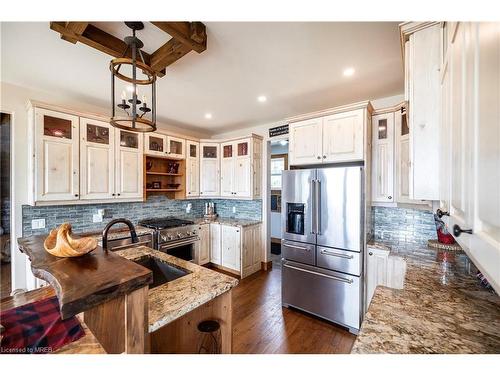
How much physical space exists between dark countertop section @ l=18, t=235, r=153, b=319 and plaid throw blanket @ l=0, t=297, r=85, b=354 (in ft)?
0.68

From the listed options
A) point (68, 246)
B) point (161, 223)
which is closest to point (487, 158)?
point (68, 246)

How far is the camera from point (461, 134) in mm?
690

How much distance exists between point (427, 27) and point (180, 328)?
212 centimetres

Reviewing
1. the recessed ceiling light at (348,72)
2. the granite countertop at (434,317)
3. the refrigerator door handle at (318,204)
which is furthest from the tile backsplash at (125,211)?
the granite countertop at (434,317)

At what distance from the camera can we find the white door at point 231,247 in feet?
11.3

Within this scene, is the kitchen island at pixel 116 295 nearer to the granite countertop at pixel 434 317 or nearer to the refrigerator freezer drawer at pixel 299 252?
the granite countertop at pixel 434 317

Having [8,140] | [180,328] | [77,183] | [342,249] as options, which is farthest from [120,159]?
[342,249]

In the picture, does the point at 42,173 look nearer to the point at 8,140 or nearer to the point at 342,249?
the point at 8,140

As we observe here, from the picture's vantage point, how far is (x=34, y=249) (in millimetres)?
881

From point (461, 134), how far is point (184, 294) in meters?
1.26

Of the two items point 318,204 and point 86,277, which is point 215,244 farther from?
point 86,277

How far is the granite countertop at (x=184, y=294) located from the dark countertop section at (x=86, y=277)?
0.26 metres

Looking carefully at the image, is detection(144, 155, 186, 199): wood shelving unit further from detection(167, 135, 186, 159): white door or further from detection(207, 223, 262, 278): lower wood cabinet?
detection(207, 223, 262, 278): lower wood cabinet

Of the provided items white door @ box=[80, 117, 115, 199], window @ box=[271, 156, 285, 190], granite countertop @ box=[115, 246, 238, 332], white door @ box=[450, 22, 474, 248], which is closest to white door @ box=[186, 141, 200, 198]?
white door @ box=[80, 117, 115, 199]
